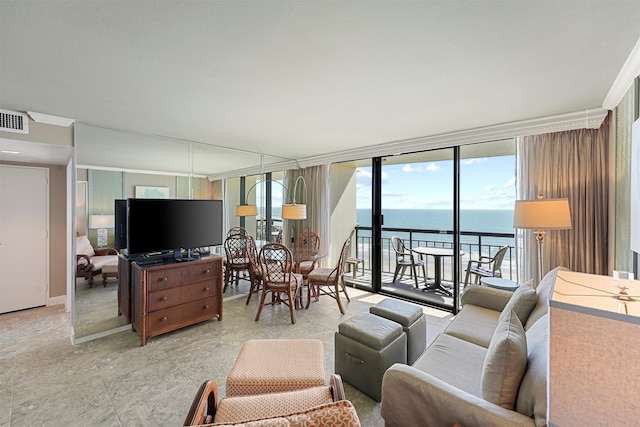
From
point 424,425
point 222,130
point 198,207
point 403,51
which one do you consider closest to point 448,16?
point 403,51

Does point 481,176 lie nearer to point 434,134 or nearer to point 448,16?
point 434,134

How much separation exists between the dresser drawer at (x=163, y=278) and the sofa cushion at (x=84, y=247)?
89 centimetres

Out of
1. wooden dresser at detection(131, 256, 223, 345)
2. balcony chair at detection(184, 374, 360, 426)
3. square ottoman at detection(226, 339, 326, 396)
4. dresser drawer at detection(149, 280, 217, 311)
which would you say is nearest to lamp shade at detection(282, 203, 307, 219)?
wooden dresser at detection(131, 256, 223, 345)

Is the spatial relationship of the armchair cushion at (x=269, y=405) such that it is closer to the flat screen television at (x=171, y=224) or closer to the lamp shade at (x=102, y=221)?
the flat screen television at (x=171, y=224)

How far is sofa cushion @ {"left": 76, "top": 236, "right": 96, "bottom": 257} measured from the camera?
118 inches

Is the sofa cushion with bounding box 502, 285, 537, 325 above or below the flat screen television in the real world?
below

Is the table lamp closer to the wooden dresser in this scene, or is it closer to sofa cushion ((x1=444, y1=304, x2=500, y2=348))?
the wooden dresser

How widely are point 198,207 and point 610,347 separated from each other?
3602 millimetres

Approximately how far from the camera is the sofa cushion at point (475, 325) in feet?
6.63

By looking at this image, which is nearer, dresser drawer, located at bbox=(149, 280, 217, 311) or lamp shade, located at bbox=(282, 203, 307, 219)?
dresser drawer, located at bbox=(149, 280, 217, 311)

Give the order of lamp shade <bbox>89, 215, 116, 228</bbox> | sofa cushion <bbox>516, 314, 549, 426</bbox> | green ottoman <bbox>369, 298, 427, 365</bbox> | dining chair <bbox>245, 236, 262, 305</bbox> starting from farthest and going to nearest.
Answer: dining chair <bbox>245, 236, 262, 305</bbox> → lamp shade <bbox>89, 215, 116, 228</bbox> → green ottoman <bbox>369, 298, 427, 365</bbox> → sofa cushion <bbox>516, 314, 549, 426</bbox>

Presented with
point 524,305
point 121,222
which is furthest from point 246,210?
point 524,305

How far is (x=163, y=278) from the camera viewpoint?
9.60ft

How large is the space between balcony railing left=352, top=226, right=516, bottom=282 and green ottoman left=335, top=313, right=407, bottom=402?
235cm
